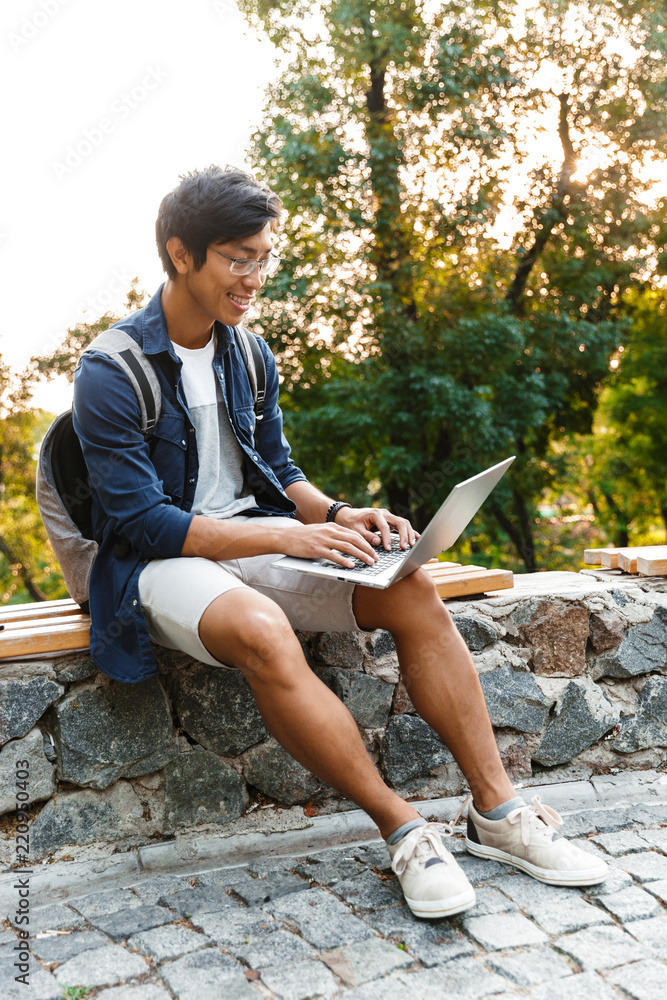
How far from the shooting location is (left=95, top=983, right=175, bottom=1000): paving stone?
66.6 inches

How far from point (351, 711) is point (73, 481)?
1.04 metres

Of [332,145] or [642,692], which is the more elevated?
[332,145]

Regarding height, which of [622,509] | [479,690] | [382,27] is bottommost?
[622,509]

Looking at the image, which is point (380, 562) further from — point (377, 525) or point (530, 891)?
point (530, 891)

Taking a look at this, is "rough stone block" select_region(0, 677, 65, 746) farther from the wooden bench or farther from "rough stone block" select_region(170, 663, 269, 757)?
"rough stone block" select_region(170, 663, 269, 757)

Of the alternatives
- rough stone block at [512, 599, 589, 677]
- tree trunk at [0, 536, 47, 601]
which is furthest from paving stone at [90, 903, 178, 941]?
tree trunk at [0, 536, 47, 601]

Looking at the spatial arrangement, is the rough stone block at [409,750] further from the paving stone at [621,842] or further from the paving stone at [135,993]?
the paving stone at [135,993]

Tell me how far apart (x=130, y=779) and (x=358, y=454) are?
23.8ft

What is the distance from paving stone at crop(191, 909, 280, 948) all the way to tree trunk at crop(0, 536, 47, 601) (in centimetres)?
1062

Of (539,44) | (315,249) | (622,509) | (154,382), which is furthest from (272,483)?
(622,509)

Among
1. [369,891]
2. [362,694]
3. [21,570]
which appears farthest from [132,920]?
[21,570]

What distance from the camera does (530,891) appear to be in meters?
2.02

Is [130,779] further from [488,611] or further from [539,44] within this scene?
[539,44]

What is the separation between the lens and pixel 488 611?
2732 mm
